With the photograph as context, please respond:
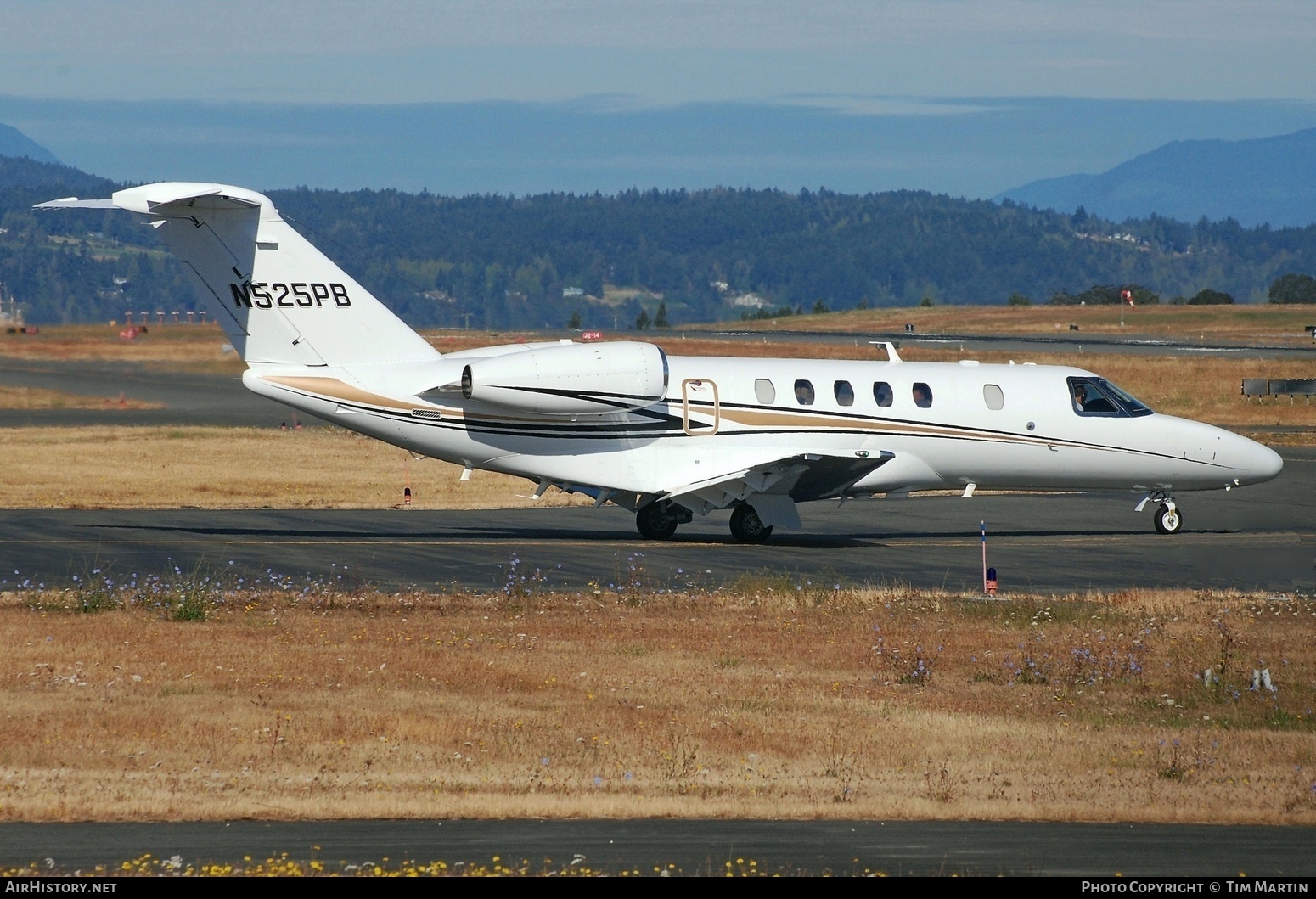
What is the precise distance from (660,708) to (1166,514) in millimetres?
17141

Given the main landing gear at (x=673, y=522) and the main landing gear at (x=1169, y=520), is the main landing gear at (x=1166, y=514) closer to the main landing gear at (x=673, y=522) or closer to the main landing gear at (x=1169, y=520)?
the main landing gear at (x=1169, y=520)

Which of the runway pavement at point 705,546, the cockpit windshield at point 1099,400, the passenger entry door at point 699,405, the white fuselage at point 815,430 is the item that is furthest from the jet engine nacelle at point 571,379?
the cockpit windshield at point 1099,400

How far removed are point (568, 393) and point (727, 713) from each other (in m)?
11.2

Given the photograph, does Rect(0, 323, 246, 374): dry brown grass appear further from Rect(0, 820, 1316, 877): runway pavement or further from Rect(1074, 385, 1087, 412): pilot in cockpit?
Rect(0, 820, 1316, 877): runway pavement

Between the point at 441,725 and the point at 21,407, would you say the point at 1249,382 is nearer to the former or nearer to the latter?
the point at 21,407

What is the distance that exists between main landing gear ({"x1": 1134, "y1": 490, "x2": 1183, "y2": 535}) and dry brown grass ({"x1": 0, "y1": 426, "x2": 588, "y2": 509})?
11.7 metres

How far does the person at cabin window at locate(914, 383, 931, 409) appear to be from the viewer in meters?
26.1

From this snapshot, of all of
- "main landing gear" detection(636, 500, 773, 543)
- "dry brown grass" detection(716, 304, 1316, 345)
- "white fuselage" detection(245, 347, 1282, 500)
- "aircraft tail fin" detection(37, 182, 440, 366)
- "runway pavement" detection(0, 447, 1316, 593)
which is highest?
"dry brown grass" detection(716, 304, 1316, 345)

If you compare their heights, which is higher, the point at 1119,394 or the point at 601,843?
the point at 1119,394

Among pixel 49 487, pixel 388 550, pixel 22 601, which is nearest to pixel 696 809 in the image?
pixel 22 601

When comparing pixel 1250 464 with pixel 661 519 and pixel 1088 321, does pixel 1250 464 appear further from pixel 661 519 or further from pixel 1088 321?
pixel 1088 321

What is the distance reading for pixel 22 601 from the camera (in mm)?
17781

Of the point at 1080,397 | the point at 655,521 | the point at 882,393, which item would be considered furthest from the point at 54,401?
the point at 1080,397

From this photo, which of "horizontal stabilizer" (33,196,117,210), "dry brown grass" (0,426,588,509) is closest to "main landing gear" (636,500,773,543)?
"dry brown grass" (0,426,588,509)
